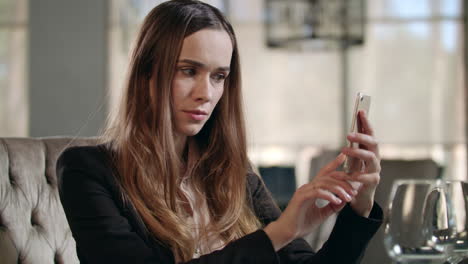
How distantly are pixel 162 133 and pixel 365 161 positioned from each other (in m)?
0.49

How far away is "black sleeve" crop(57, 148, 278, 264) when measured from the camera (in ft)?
3.52

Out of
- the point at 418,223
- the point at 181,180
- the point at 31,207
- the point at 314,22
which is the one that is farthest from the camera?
the point at 314,22

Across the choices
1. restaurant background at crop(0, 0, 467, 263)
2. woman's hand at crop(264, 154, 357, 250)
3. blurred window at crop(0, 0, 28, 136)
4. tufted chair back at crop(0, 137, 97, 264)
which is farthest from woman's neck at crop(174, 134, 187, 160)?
blurred window at crop(0, 0, 28, 136)

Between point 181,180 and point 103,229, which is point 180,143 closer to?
point 181,180

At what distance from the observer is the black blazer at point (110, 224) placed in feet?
3.86

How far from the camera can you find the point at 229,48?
1.37m

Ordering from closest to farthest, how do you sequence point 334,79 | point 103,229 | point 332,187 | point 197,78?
point 332,187
point 103,229
point 197,78
point 334,79

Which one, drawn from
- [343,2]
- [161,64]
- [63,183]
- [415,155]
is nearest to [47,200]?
[63,183]

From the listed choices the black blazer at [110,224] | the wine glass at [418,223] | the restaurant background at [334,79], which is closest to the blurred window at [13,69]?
the restaurant background at [334,79]

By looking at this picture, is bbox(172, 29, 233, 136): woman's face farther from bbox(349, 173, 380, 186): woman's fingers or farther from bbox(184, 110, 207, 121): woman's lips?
bbox(349, 173, 380, 186): woman's fingers

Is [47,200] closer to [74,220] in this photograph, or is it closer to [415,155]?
[74,220]

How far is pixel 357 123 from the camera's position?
1.09 m

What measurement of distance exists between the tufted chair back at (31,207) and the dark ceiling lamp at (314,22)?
3.46 meters

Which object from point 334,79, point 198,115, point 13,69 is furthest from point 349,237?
point 13,69
